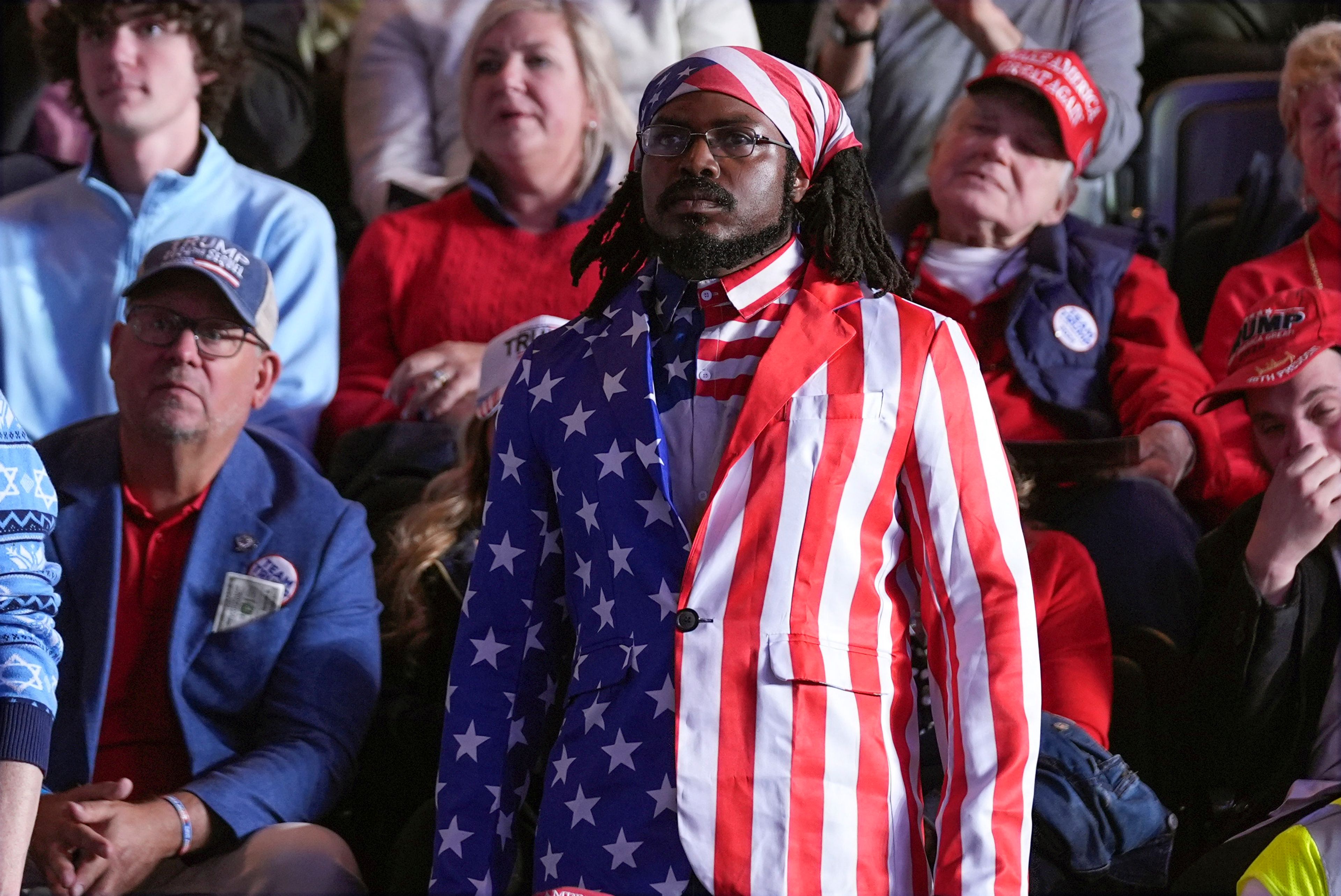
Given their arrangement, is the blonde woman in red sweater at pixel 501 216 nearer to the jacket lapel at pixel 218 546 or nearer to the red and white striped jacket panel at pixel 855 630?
the jacket lapel at pixel 218 546

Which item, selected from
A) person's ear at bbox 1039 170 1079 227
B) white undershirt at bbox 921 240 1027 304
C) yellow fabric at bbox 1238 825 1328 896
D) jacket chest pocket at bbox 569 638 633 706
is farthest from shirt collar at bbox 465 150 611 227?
yellow fabric at bbox 1238 825 1328 896

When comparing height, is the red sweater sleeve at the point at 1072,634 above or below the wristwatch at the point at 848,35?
below

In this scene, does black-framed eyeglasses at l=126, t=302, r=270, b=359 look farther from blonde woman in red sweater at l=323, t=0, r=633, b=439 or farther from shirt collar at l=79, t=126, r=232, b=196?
shirt collar at l=79, t=126, r=232, b=196

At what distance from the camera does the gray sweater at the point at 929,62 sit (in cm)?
389

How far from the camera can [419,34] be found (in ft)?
14.1

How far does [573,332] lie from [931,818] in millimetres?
854

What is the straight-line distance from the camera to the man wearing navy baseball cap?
229cm

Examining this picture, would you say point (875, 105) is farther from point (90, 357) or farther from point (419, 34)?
point (90, 357)

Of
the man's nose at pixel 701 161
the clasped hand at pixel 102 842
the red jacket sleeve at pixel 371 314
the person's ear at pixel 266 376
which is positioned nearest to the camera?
the man's nose at pixel 701 161

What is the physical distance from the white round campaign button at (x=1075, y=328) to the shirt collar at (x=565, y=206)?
1.14 meters

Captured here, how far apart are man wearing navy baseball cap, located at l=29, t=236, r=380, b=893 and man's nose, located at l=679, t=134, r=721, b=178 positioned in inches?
40.4

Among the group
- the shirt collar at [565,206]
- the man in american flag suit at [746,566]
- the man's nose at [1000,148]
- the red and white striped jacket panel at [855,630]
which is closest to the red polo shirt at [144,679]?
the man in american flag suit at [746,566]

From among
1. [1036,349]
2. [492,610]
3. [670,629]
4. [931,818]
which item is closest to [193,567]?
[492,610]

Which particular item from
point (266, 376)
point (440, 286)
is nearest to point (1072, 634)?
point (266, 376)
